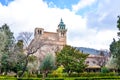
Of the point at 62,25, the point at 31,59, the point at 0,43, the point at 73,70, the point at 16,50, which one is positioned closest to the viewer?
the point at 0,43

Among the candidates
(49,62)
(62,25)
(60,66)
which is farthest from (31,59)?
(62,25)

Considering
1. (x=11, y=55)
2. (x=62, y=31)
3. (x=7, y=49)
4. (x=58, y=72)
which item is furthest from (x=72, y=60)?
(x=62, y=31)

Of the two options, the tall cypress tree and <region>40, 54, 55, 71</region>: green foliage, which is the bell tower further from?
<region>40, 54, 55, 71</region>: green foliage

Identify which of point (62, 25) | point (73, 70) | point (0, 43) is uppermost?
point (62, 25)

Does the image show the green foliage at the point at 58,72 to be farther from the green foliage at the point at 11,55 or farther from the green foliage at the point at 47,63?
the green foliage at the point at 11,55

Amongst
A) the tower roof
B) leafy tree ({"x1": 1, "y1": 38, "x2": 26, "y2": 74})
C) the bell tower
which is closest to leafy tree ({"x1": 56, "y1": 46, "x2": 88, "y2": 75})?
leafy tree ({"x1": 1, "y1": 38, "x2": 26, "y2": 74})

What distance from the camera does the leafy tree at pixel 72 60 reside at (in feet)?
206

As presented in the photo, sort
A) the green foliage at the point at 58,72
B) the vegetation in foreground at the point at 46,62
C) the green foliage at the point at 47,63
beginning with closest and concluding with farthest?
the vegetation in foreground at the point at 46,62
the green foliage at the point at 58,72
the green foliage at the point at 47,63

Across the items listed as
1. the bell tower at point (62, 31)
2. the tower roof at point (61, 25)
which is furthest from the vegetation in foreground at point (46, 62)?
the tower roof at point (61, 25)

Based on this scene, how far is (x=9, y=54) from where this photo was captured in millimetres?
59094

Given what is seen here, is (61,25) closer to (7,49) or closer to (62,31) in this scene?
(62,31)

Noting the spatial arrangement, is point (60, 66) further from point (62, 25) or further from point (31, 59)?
point (62, 25)

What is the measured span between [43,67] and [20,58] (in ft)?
16.4

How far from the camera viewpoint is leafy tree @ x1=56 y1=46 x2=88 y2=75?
2473 inches
